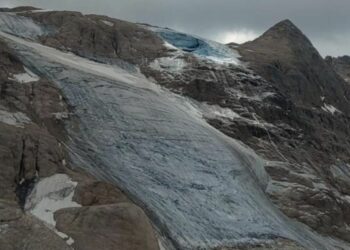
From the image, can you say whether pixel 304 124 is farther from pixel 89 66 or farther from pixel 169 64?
pixel 89 66

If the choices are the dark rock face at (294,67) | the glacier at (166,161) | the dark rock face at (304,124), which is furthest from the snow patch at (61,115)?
the dark rock face at (294,67)

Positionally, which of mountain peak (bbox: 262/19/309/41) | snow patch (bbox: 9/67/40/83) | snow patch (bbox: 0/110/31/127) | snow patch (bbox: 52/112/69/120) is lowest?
snow patch (bbox: 52/112/69/120)

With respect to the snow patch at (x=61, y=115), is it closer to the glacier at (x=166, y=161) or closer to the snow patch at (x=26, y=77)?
the glacier at (x=166, y=161)

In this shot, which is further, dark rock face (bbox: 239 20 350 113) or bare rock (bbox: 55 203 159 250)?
dark rock face (bbox: 239 20 350 113)

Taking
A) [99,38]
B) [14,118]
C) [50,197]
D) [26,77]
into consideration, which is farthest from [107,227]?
[99,38]

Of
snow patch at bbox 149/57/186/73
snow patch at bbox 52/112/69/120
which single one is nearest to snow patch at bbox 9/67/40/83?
snow patch at bbox 52/112/69/120

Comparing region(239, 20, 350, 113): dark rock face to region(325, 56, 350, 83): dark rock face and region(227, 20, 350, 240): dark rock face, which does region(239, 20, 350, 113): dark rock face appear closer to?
region(227, 20, 350, 240): dark rock face
